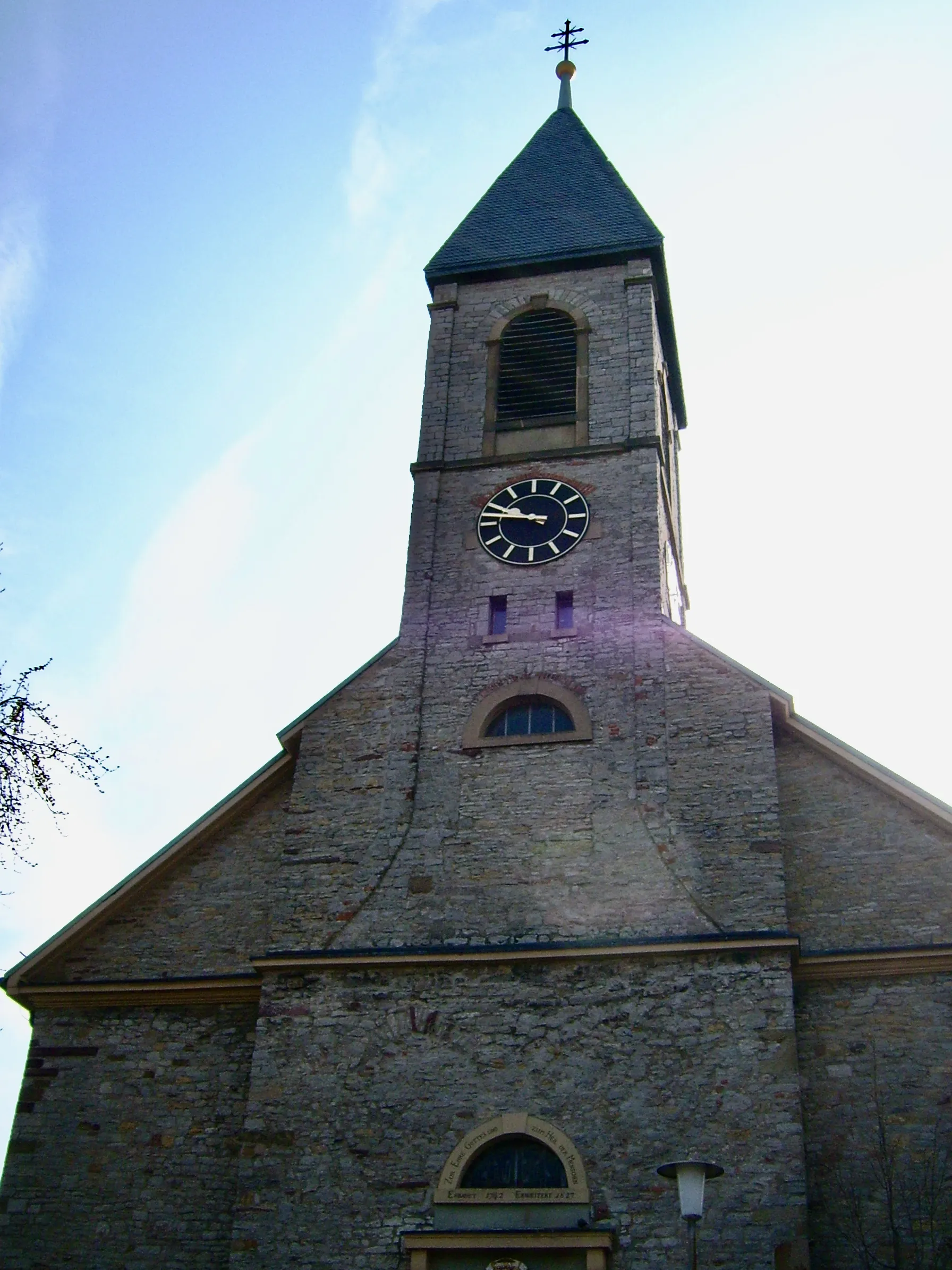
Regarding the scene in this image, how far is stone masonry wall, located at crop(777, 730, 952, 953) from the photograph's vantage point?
15.6 m

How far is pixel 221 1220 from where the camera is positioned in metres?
15.4

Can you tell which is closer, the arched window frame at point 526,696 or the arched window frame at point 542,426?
the arched window frame at point 526,696

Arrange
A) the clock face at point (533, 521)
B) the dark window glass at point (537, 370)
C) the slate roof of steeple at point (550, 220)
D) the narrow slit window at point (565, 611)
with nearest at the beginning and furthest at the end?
1. the narrow slit window at point (565, 611)
2. the clock face at point (533, 521)
3. the dark window glass at point (537, 370)
4. the slate roof of steeple at point (550, 220)

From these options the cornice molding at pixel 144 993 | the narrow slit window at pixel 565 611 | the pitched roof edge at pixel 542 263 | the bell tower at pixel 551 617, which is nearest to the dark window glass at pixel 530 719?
the bell tower at pixel 551 617

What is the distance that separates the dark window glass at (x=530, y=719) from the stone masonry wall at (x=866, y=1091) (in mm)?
4294

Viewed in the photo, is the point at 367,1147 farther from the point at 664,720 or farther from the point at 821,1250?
the point at 664,720

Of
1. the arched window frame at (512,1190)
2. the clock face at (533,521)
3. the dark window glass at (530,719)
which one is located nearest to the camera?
the arched window frame at (512,1190)

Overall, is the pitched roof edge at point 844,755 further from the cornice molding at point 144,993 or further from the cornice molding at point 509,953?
the cornice molding at point 144,993

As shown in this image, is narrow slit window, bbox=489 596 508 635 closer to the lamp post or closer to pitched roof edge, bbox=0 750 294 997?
pitched roof edge, bbox=0 750 294 997

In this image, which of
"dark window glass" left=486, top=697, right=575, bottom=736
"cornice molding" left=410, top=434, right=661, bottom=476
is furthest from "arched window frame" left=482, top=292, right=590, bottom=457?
"dark window glass" left=486, top=697, right=575, bottom=736

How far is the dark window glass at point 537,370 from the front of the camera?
69.6 ft

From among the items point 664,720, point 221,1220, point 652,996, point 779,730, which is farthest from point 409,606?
point 221,1220

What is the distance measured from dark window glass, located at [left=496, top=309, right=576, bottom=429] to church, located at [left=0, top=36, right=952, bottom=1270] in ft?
5.84

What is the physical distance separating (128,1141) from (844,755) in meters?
9.07
